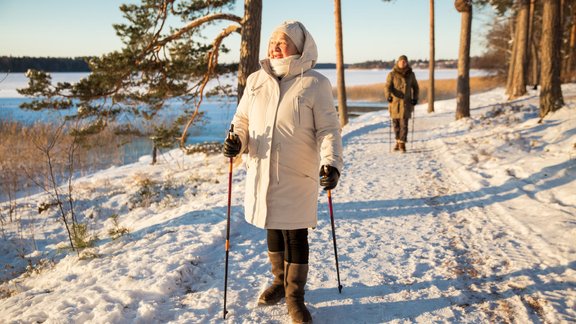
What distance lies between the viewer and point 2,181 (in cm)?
1179

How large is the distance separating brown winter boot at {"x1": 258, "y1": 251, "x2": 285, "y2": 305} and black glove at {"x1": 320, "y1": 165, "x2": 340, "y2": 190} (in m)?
0.82

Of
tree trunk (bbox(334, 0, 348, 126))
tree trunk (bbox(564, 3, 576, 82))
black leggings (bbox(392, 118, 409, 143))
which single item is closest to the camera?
black leggings (bbox(392, 118, 409, 143))

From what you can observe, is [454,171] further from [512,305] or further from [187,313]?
[187,313]

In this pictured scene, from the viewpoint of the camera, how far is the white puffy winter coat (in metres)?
2.68

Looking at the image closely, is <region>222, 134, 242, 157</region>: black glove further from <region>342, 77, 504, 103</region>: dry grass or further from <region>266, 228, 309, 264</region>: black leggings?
<region>342, 77, 504, 103</region>: dry grass

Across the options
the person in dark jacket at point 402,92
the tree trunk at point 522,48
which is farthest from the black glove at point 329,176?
the tree trunk at point 522,48

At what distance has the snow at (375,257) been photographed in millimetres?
2963

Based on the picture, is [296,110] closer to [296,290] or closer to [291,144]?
[291,144]

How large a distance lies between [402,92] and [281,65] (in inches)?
260

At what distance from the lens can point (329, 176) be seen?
2.59 m

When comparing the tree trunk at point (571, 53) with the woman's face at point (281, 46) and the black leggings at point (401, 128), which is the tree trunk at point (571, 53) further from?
the woman's face at point (281, 46)

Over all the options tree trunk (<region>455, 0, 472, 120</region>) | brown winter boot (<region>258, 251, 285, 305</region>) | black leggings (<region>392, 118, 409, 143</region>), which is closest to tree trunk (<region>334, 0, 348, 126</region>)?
tree trunk (<region>455, 0, 472, 120</region>)

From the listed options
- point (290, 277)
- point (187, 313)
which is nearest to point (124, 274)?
point (187, 313)

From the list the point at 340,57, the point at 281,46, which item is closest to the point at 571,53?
the point at 340,57
